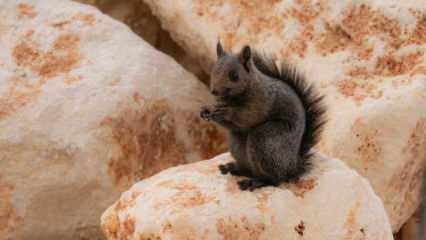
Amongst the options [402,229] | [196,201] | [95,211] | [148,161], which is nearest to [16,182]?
[95,211]

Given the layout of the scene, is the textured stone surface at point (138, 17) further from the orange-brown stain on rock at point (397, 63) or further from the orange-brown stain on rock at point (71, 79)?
the orange-brown stain on rock at point (397, 63)

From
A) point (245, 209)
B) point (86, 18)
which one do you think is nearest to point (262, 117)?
point (245, 209)

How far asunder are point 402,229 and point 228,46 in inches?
66.0

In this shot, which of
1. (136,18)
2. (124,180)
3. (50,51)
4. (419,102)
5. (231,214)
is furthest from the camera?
(136,18)

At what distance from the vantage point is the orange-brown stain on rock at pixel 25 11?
5.78 meters

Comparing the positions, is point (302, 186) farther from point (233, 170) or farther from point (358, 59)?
point (358, 59)

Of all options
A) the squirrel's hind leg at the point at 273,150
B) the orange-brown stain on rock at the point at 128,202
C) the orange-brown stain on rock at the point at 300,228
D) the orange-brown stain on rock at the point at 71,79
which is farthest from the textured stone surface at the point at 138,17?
the orange-brown stain on rock at the point at 300,228

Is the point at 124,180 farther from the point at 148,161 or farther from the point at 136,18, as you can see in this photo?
the point at 136,18

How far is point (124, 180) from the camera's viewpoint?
5.16 m

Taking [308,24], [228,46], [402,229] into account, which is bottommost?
[402,229]

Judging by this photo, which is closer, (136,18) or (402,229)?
(402,229)

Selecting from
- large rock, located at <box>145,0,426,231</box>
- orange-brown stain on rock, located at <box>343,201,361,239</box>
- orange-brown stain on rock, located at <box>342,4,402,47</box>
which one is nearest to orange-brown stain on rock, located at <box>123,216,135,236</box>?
orange-brown stain on rock, located at <box>343,201,361,239</box>

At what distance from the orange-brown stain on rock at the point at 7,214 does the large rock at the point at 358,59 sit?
1.72m

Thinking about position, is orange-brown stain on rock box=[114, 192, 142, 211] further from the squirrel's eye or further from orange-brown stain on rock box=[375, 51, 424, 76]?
orange-brown stain on rock box=[375, 51, 424, 76]
